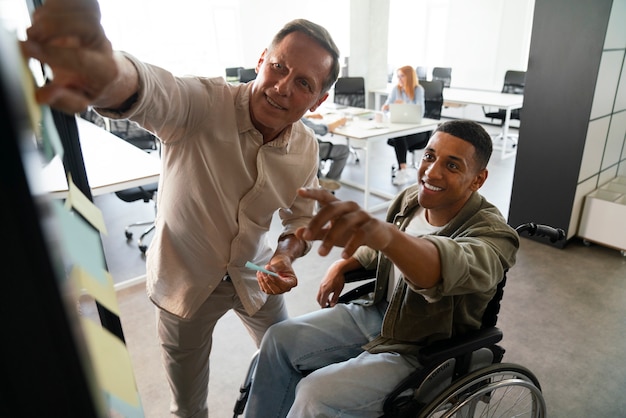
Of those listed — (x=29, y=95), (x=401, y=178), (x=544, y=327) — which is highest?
(x=29, y=95)

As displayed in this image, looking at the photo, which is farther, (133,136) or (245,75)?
(245,75)

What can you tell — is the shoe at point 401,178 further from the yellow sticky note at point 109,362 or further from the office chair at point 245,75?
the yellow sticky note at point 109,362

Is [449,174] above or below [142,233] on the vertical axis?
above

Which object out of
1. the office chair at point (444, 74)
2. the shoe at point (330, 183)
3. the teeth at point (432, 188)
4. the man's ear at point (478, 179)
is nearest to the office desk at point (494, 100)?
the office chair at point (444, 74)

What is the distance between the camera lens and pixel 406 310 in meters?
1.25

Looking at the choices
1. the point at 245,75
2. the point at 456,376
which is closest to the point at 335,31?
the point at 245,75

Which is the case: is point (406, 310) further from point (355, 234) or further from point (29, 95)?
point (29, 95)

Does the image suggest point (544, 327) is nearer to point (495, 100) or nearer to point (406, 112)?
point (406, 112)

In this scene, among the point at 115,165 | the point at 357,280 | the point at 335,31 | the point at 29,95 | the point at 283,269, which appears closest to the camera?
the point at 29,95

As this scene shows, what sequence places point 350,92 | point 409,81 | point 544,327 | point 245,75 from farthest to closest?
1. point 245,75
2. point 350,92
3. point 409,81
4. point 544,327

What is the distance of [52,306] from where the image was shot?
242 mm

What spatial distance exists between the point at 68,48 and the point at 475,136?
44.7 inches

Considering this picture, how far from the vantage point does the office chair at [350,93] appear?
18.4 ft

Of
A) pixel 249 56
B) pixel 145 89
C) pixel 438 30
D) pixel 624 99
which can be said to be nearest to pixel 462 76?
pixel 438 30
